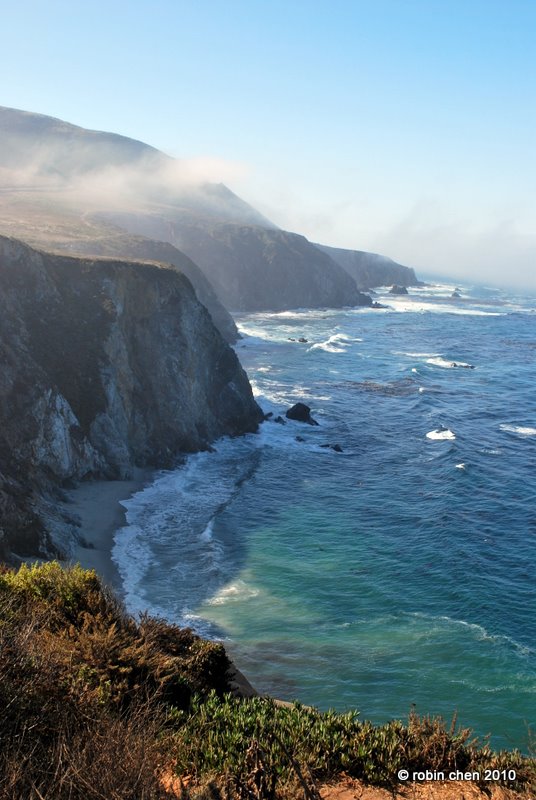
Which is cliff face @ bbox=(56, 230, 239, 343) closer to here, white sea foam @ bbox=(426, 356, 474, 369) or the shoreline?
white sea foam @ bbox=(426, 356, 474, 369)

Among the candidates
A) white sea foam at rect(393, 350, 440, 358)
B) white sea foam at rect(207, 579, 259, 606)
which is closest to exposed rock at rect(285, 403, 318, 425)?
white sea foam at rect(207, 579, 259, 606)

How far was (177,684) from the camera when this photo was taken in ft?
49.5

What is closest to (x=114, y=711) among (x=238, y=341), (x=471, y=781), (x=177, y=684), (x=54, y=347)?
(x=177, y=684)

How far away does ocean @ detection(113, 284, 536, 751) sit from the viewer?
2708cm

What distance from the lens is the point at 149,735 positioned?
10.9 m

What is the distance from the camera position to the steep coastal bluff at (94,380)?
38375 mm

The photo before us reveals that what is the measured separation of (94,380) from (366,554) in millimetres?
24447

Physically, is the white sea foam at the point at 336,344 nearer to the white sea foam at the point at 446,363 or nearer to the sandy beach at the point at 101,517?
the white sea foam at the point at 446,363

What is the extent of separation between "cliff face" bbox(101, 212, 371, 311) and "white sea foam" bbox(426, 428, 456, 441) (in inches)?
3698

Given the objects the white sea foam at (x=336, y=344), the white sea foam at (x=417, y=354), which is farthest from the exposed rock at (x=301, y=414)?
the white sea foam at (x=417, y=354)

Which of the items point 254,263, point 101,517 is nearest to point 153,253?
point 101,517

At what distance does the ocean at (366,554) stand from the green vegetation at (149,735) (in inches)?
94.1

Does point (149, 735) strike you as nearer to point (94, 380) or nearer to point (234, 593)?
point (234, 593)

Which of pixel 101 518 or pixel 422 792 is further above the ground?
pixel 422 792
